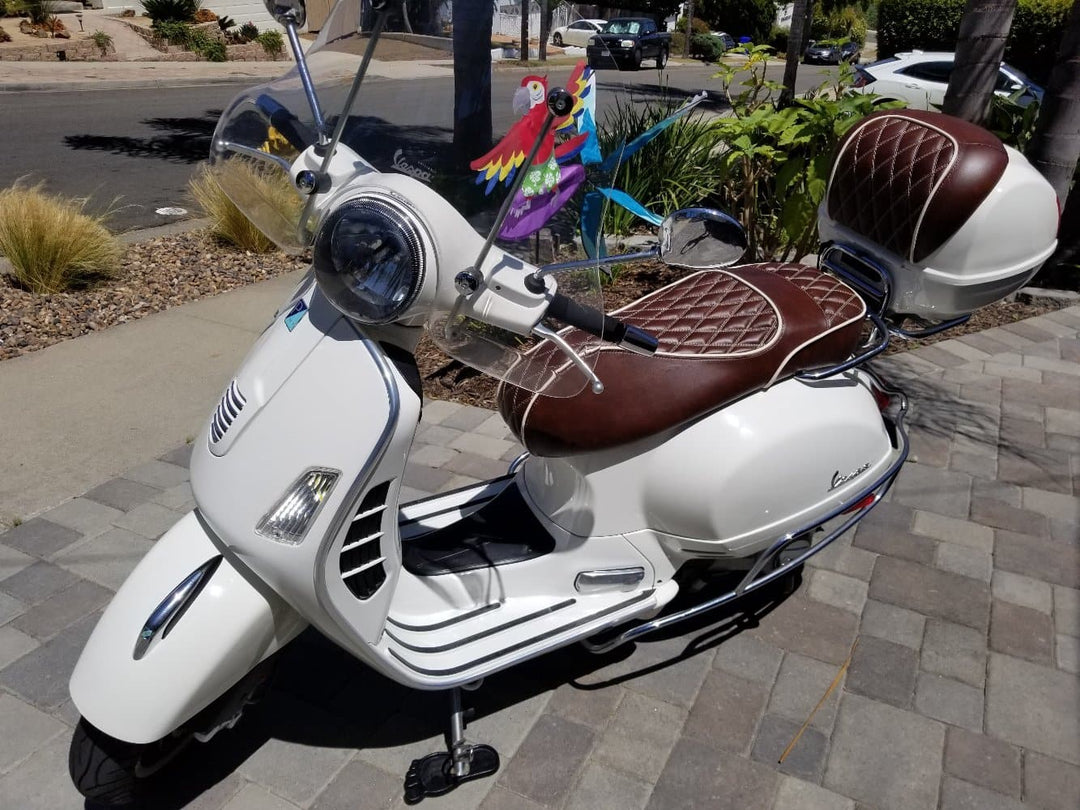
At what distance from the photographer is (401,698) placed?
2326 millimetres

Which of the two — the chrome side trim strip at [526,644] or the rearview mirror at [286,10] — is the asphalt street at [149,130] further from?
the chrome side trim strip at [526,644]

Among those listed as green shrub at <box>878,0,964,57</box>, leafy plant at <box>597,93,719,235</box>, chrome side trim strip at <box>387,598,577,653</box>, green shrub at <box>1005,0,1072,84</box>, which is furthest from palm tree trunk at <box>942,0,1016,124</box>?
green shrub at <box>878,0,964,57</box>

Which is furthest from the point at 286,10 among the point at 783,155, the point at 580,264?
the point at 783,155

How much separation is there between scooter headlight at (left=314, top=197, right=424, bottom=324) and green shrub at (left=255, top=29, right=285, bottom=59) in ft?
71.2

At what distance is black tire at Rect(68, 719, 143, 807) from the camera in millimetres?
1769

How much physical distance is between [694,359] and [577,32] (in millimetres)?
814

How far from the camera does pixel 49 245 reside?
192 inches

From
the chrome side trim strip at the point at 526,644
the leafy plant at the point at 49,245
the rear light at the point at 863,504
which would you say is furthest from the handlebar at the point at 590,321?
the leafy plant at the point at 49,245

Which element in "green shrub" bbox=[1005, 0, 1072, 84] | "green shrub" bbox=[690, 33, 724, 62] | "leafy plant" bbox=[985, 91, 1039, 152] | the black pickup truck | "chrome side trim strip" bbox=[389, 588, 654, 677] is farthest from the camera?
"green shrub" bbox=[690, 33, 724, 62]

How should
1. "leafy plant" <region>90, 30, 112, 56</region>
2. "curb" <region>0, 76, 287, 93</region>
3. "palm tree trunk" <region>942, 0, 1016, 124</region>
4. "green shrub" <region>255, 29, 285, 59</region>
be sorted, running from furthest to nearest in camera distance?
"green shrub" <region>255, 29, 285, 59</region> → "leafy plant" <region>90, 30, 112, 56</region> → "curb" <region>0, 76, 287, 93</region> → "palm tree trunk" <region>942, 0, 1016, 124</region>

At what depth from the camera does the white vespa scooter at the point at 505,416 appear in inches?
65.6

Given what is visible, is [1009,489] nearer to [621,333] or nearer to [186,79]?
[621,333]

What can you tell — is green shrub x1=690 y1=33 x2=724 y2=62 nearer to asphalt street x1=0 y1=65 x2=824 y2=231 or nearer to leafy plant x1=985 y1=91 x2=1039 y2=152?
asphalt street x1=0 y1=65 x2=824 y2=231

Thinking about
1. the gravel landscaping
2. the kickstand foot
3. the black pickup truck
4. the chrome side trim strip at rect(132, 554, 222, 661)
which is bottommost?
the gravel landscaping
